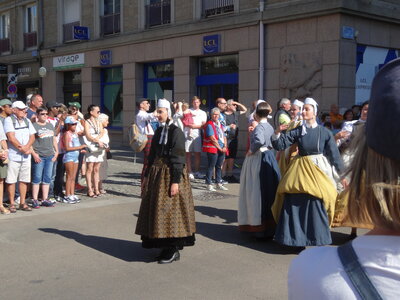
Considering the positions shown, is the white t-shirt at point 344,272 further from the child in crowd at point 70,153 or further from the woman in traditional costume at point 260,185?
the child in crowd at point 70,153

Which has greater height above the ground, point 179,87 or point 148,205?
point 179,87

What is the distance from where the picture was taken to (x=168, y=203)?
A: 5.39 m

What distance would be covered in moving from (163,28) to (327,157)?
13293 mm

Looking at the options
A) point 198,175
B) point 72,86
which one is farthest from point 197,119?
point 72,86

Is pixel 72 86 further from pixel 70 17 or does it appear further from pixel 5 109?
pixel 5 109

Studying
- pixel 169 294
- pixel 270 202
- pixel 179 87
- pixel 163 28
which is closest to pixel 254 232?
pixel 270 202

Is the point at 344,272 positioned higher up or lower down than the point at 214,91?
lower down

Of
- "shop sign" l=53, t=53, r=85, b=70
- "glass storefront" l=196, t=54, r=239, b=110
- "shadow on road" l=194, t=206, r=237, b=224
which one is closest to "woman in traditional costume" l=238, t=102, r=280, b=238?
"shadow on road" l=194, t=206, r=237, b=224

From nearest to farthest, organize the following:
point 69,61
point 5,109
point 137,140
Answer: point 5,109, point 137,140, point 69,61

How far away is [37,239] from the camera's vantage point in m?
6.43

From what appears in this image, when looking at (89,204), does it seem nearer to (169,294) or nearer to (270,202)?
(270,202)

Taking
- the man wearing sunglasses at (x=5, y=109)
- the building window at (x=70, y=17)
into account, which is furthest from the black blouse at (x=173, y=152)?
the building window at (x=70, y=17)

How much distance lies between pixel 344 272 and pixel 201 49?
1618 cm

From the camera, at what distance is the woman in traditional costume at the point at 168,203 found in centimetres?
536
